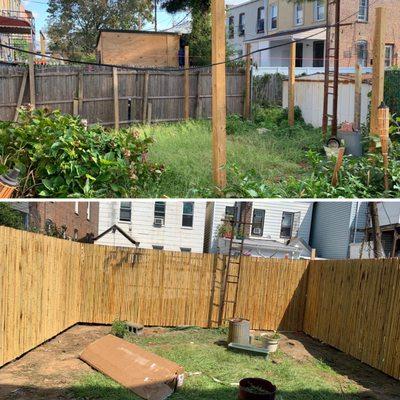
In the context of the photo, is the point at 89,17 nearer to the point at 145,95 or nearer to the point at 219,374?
the point at 219,374

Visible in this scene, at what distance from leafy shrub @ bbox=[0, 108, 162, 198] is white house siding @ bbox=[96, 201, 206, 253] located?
0.73ft

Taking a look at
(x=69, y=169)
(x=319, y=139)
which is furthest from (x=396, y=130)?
(x=69, y=169)

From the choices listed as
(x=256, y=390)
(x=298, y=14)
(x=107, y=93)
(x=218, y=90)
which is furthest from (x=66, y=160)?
(x=298, y=14)

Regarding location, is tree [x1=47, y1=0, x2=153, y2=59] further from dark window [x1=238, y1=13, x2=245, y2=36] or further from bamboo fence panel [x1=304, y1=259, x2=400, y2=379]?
bamboo fence panel [x1=304, y1=259, x2=400, y2=379]

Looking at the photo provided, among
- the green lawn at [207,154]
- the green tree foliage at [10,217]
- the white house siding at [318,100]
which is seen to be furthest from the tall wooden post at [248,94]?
the green tree foliage at [10,217]

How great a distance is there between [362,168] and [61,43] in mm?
3533

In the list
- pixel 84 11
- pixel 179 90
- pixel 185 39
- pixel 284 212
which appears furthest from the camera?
pixel 179 90

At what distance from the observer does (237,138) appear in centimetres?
926

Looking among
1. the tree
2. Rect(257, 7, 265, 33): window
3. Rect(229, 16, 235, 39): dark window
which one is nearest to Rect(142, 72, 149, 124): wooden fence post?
Rect(229, 16, 235, 39): dark window

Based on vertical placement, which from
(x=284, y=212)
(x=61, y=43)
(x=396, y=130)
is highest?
(x=61, y=43)

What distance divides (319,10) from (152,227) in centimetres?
633

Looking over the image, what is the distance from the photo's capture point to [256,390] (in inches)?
207

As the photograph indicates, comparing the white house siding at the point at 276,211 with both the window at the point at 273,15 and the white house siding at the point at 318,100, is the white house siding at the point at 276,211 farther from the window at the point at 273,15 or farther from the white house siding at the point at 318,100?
the white house siding at the point at 318,100

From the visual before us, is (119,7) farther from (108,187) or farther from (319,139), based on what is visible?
(319,139)
